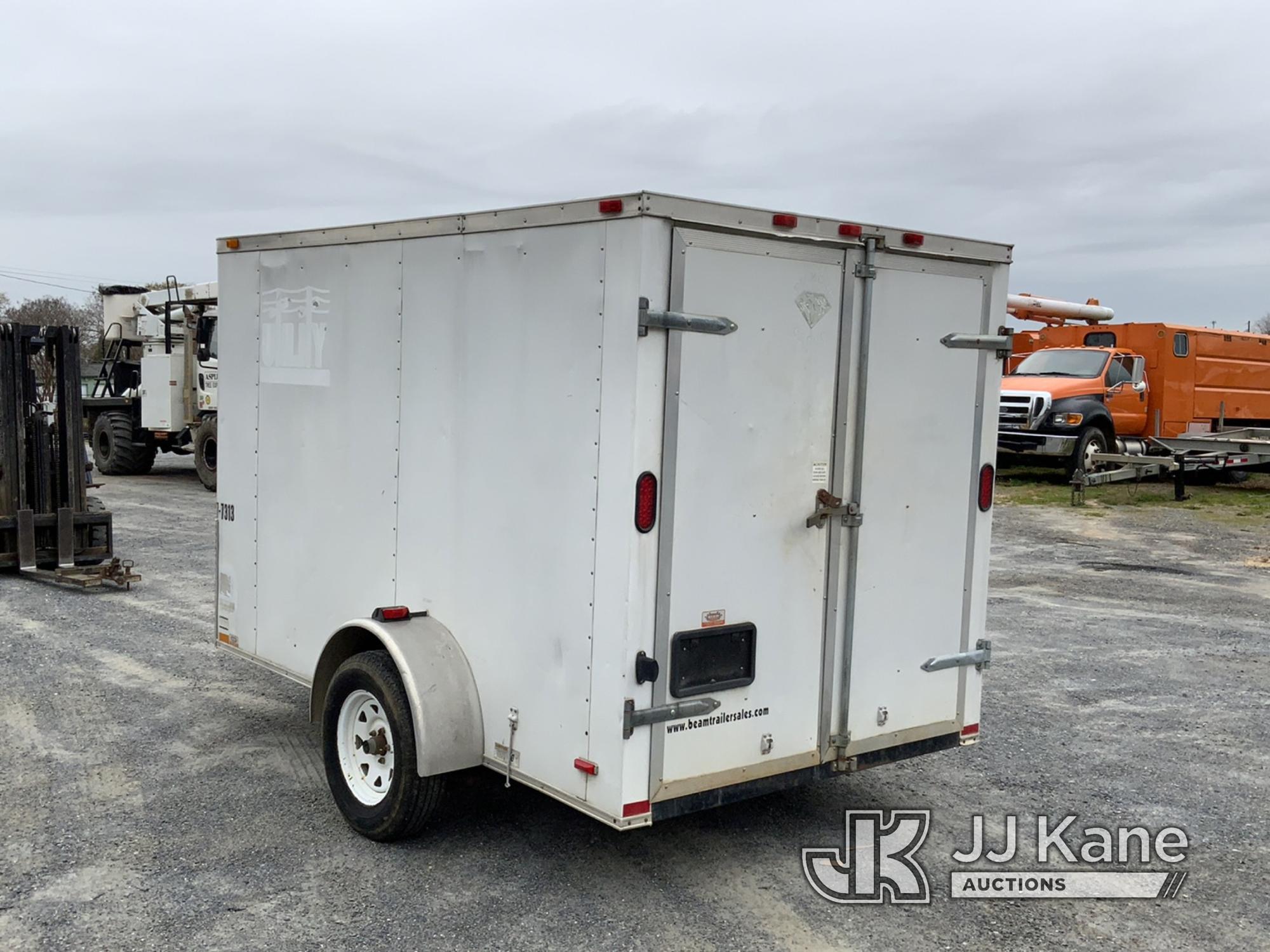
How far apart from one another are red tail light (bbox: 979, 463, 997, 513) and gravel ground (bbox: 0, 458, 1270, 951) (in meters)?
1.49

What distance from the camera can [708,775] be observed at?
4.57 m

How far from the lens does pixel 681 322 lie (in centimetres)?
422

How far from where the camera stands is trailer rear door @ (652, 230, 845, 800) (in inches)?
171

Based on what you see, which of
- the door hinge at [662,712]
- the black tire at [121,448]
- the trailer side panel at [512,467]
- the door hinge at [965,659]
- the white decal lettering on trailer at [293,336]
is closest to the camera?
the door hinge at [662,712]

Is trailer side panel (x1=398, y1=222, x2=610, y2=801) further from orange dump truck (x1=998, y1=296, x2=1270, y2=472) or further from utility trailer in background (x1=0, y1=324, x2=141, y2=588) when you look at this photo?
orange dump truck (x1=998, y1=296, x2=1270, y2=472)

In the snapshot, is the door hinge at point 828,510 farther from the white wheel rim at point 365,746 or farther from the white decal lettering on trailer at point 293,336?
the white decal lettering on trailer at point 293,336

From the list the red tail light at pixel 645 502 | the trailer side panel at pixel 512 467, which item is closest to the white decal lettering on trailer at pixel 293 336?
the trailer side panel at pixel 512 467

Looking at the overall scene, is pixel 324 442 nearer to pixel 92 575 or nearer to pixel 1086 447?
pixel 92 575

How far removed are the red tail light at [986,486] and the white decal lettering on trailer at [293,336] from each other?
3096 millimetres

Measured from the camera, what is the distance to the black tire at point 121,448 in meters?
22.1

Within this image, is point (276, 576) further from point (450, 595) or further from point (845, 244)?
point (845, 244)

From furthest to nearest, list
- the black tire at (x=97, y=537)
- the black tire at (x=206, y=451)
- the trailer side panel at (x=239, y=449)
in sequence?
the black tire at (x=206, y=451) → the black tire at (x=97, y=537) → the trailer side panel at (x=239, y=449)

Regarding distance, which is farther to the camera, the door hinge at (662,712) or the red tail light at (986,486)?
the red tail light at (986,486)

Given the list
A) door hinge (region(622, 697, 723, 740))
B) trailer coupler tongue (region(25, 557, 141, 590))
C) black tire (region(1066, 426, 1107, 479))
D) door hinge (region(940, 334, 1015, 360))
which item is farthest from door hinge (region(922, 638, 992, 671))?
black tire (region(1066, 426, 1107, 479))
